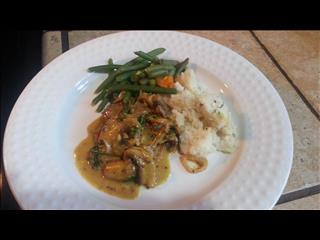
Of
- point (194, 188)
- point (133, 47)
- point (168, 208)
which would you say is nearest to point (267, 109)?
point (194, 188)

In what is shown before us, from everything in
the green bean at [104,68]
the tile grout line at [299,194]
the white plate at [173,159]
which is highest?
the green bean at [104,68]

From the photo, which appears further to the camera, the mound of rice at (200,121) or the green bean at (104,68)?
the green bean at (104,68)

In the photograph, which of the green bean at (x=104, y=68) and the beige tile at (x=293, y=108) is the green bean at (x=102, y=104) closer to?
the green bean at (x=104, y=68)

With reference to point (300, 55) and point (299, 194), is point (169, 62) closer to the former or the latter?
point (300, 55)

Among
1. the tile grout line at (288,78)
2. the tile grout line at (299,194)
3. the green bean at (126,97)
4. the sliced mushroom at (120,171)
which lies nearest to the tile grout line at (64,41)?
the green bean at (126,97)

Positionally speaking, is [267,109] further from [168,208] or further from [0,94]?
[0,94]

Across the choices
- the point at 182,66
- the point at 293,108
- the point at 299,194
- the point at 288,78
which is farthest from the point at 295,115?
the point at 182,66

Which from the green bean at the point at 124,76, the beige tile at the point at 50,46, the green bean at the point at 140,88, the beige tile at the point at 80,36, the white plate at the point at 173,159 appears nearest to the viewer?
the white plate at the point at 173,159
